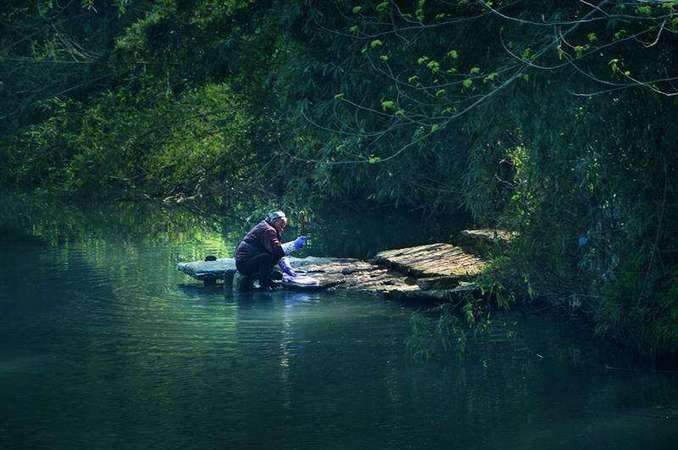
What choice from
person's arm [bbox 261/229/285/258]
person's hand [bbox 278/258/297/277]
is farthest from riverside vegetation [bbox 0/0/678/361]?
person's hand [bbox 278/258/297/277]

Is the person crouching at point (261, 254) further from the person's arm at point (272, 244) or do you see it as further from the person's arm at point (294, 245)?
the person's arm at point (294, 245)

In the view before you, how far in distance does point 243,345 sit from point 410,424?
11.9ft

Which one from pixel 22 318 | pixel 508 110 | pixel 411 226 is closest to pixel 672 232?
pixel 508 110

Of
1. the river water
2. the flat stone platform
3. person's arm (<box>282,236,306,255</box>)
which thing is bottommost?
the river water

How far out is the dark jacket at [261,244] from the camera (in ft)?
56.6

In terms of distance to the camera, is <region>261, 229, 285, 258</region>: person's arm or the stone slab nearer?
the stone slab

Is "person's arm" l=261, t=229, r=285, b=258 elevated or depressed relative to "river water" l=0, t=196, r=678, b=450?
elevated

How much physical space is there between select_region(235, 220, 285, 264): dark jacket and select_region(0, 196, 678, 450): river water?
0.69m

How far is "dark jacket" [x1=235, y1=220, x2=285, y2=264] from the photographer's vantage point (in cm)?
1725

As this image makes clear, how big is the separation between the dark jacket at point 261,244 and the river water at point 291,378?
69 centimetres

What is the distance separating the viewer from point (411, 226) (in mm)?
25891

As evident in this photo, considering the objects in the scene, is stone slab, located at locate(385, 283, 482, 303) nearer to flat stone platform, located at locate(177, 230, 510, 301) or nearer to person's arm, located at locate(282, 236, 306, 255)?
flat stone platform, located at locate(177, 230, 510, 301)

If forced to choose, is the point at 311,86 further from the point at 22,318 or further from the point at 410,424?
the point at 410,424

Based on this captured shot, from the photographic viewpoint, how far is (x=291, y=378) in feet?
38.8
